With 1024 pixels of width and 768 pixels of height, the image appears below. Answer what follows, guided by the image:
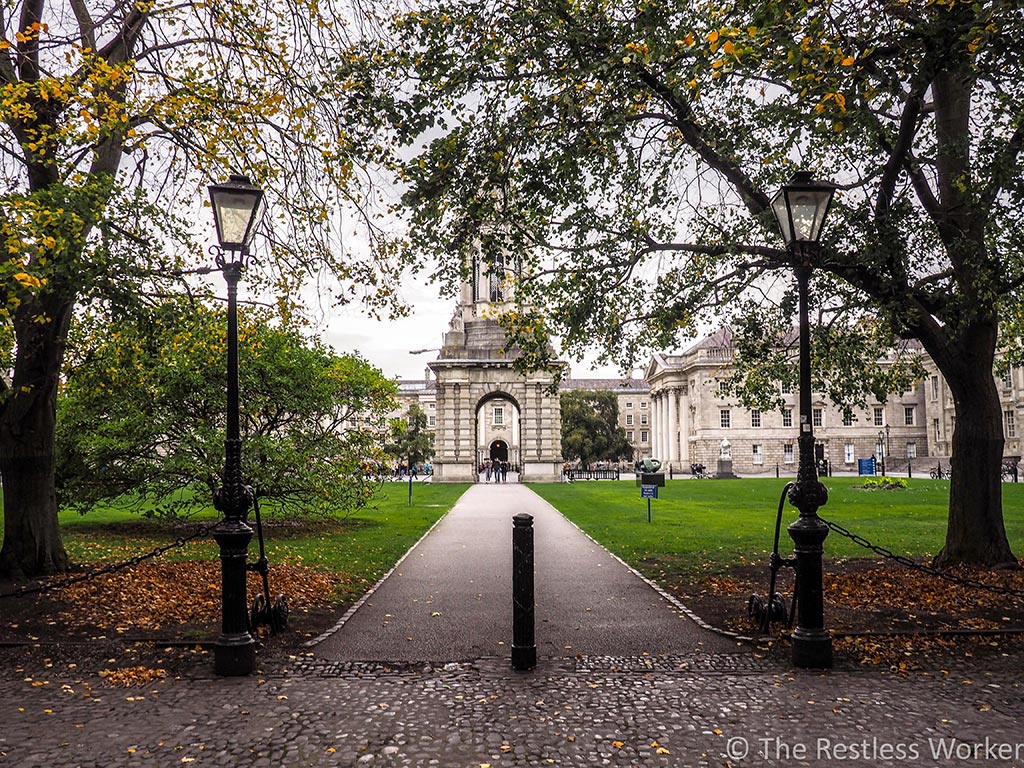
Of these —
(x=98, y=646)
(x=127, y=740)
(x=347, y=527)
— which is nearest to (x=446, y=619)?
(x=98, y=646)

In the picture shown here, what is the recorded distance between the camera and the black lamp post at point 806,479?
6742mm

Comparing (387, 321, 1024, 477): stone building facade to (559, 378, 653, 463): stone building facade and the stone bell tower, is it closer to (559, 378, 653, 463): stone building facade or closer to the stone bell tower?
the stone bell tower

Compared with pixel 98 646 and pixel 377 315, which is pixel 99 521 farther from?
pixel 98 646

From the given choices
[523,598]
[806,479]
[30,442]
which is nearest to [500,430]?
[30,442]

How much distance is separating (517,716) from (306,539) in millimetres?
13047

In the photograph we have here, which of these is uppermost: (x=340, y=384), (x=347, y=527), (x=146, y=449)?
(x=340, y=384)

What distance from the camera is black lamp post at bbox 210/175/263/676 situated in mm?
6574

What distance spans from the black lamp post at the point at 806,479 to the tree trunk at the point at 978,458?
514 cm

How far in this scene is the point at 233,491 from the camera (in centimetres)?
689

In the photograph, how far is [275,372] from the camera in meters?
17.8

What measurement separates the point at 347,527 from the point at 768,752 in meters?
16.9

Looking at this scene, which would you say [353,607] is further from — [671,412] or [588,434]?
[671,412]

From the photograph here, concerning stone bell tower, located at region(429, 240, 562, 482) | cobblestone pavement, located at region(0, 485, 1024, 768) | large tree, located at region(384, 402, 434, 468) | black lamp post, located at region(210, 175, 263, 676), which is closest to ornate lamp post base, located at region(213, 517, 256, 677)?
black lamp post, located at region(210, 175, 263, 676)

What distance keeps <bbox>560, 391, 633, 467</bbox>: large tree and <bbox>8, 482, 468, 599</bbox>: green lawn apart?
53.5m
